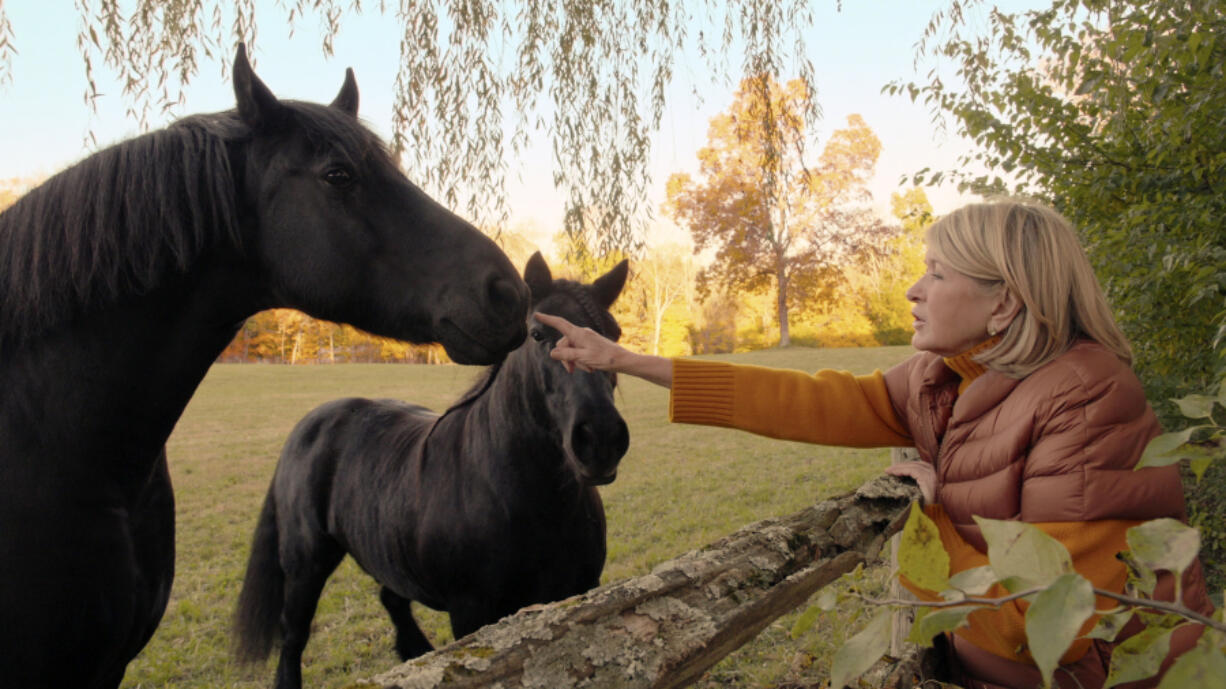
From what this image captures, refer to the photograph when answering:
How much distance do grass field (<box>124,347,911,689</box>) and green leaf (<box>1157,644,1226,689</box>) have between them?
1038mm

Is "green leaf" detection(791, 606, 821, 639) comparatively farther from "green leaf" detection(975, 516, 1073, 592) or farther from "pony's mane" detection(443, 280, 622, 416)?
"pony's mane" detection(443, 280, 622, 416)

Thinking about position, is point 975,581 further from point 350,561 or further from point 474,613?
point 350,561

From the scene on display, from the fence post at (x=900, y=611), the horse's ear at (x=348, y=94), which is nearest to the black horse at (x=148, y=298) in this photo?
the horse's ear at (x=348, y=94)

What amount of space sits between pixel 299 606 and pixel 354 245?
3.19m

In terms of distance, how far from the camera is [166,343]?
1.87m

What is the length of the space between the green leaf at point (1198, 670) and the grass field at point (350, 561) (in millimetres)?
1038

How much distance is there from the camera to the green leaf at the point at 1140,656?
0.56 meters

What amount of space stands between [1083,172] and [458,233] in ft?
12.9

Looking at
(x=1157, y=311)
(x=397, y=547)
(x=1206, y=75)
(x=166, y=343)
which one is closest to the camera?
(x=166, y=343)

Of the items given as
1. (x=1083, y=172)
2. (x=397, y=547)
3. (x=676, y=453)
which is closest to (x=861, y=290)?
(x=676, y=453)

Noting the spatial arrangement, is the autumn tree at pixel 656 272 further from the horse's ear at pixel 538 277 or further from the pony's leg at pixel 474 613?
the pony's leg at pixel 474 613

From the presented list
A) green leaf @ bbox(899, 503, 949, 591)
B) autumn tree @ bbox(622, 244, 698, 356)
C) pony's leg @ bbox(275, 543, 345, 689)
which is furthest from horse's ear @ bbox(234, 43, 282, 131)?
pony's leg @ bbox(275, 543, 345, 689)

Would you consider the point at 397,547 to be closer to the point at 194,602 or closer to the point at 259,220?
the point at 259,220

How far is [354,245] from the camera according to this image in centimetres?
189
